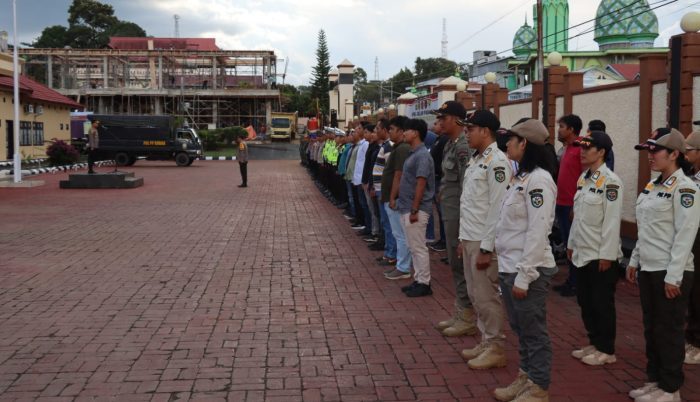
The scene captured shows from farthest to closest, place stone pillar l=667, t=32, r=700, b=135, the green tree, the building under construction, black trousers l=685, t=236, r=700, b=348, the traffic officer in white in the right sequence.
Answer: the green tree, the building under construction, stone pillar l=667, t=32, r=700, b=135, black trousers l=685, t=236, r=700, b=348, the traffic officer in white

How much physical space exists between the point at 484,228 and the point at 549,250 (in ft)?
2.74

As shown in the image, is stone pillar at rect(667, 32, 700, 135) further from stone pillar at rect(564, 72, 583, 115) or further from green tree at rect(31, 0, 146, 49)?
green tree at rect(31, 0, 146, 49)

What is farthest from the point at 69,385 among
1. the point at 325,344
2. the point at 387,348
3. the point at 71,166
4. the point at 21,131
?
the point at 21,131

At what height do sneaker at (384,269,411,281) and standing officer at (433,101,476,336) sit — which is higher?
standing officer at (433,101,476,336)

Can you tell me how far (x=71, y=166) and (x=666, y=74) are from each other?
28.2 m

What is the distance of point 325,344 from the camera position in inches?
215

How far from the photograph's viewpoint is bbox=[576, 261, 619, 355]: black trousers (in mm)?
4957

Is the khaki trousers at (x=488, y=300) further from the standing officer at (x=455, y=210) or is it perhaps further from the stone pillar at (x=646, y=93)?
the stone pillar at (x=646, y=93)

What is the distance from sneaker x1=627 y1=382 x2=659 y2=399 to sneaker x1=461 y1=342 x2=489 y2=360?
1052 millimetres

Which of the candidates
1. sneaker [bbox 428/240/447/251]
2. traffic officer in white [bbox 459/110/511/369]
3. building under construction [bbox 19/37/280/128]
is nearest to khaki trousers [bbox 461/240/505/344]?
traffic officer in white [bbox 459/110/511/369]

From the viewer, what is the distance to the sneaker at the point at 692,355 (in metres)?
4.98

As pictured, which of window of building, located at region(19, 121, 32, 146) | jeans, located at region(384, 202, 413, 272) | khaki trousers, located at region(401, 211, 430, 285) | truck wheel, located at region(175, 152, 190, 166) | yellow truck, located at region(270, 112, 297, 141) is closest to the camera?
khaki trousers, located at region(401, 211, 430, 285)

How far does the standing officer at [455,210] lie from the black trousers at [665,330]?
5.43ft

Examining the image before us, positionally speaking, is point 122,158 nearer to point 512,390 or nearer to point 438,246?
point 438,246
